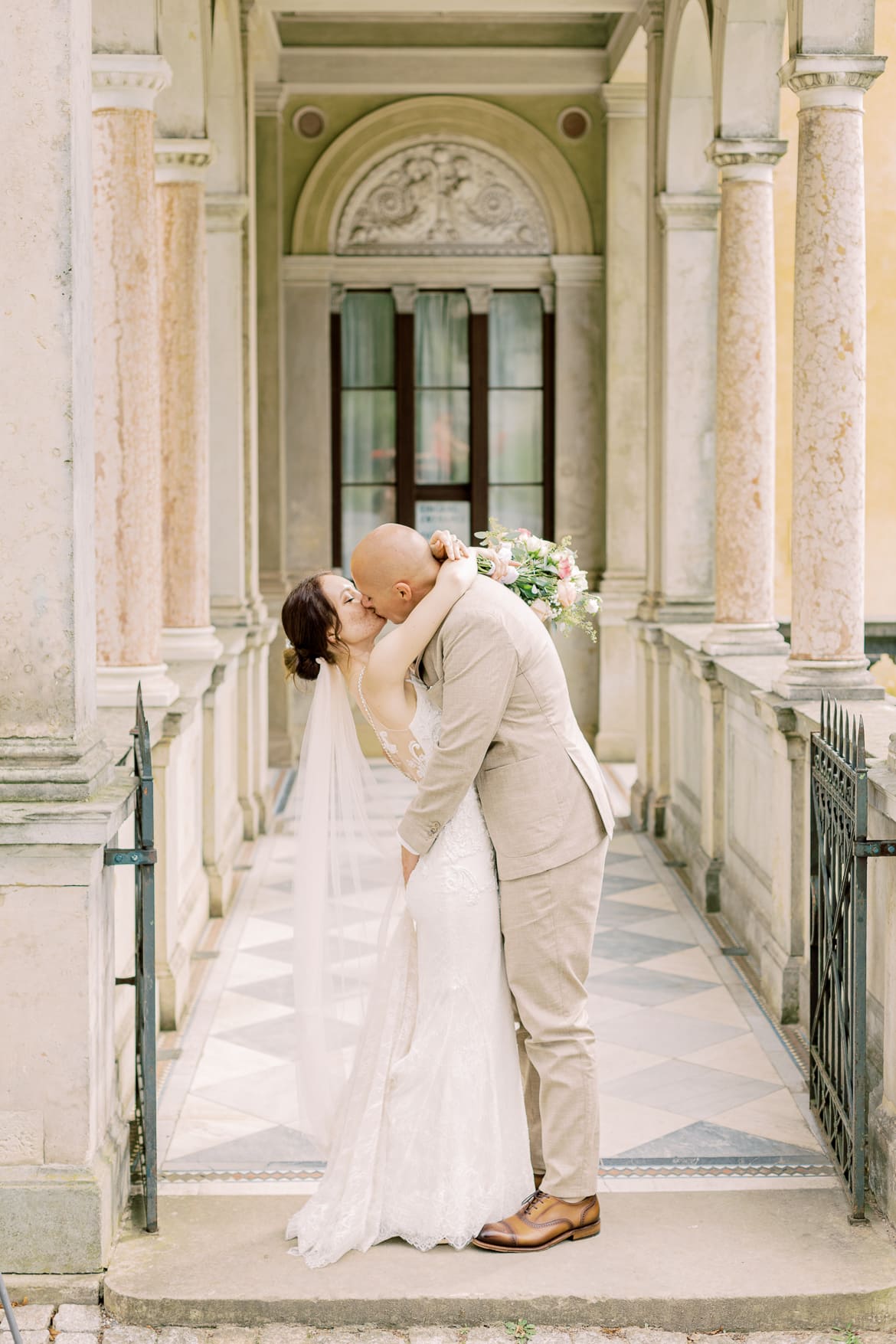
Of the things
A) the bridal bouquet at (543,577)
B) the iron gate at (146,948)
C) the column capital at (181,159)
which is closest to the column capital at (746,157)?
the column capital at (181,159)

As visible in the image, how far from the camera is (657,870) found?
28.2 feet

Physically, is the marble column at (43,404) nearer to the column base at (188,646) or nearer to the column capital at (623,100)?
the column base at (188,646)

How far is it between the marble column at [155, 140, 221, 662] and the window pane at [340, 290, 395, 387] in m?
4.61

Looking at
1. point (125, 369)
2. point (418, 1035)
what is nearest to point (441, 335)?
point (125, 369)

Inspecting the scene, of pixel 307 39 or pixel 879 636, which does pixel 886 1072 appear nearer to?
pixel 879 636

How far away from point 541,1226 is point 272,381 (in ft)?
28.4

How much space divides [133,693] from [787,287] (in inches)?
315

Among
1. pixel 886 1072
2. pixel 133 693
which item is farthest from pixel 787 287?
pixel 886 1072

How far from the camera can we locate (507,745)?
3.86 metres

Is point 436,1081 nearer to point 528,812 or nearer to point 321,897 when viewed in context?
point 321,897

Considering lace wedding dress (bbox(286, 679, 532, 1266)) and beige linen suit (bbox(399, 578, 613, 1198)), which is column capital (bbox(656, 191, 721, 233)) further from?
lace wedding dress (bbox(286, 679, 532, 1266))

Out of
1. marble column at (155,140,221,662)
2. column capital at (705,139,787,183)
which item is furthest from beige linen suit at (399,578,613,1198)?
column capital at (705,139,787,183)

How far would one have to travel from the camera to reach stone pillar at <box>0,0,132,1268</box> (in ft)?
12.5

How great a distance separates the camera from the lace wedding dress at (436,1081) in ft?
12.8
